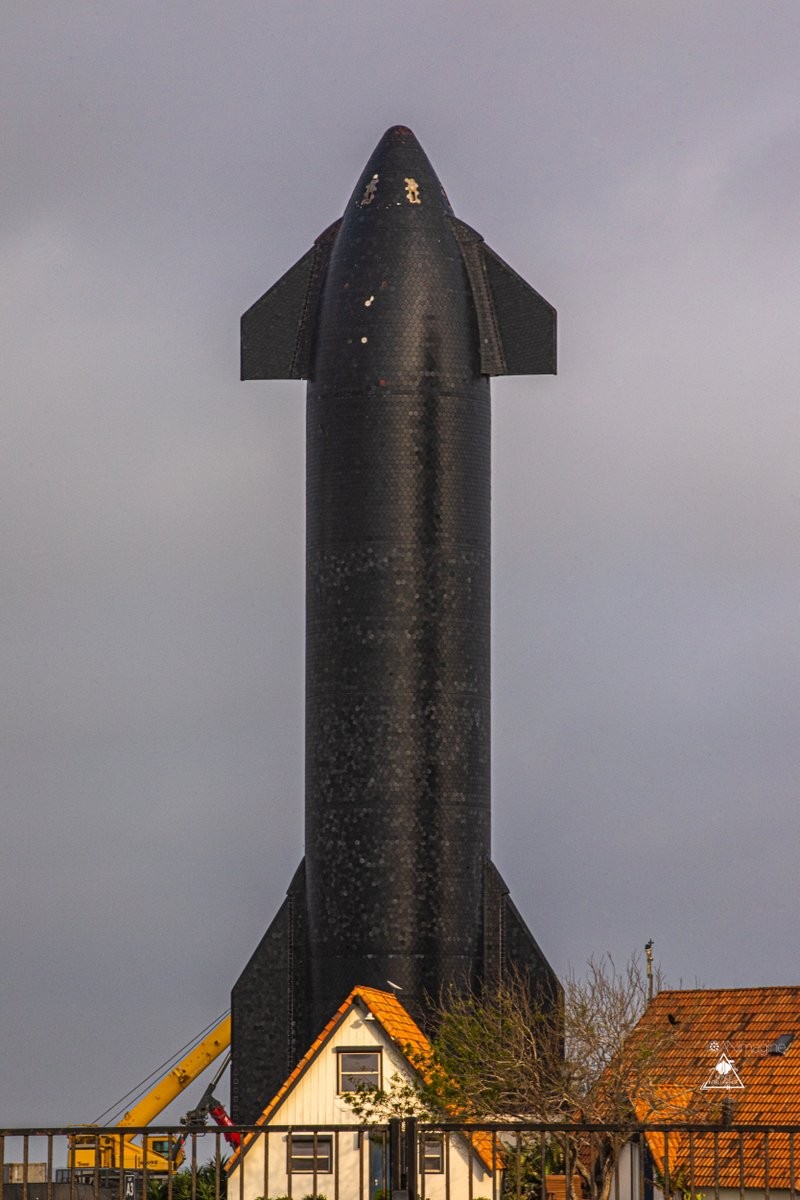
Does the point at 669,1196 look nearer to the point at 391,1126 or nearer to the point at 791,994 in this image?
the point at 391,1126

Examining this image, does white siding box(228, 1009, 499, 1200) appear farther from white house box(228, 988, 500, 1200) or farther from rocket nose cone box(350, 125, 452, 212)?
Result: rocket nose cone box(350, 125, 452, 212)

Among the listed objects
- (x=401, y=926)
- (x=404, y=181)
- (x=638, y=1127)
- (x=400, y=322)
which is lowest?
(x=638, y=1127)

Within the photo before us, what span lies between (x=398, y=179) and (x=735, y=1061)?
17314 mm

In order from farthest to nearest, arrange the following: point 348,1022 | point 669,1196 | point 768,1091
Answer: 1. point 768,1091
2. point 348,1022
3. point 669,1196

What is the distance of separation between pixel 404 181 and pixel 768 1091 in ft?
57.3

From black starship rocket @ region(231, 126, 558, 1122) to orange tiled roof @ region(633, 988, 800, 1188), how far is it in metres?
4.00

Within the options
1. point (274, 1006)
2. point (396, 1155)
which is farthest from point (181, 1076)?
point (396, 1155)

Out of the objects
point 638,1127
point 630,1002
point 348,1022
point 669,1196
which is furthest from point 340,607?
point 638,1127

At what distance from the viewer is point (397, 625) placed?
125 ft

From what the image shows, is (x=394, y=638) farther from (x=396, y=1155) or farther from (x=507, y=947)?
(x=396, y=1155)

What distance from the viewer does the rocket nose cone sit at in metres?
39.6

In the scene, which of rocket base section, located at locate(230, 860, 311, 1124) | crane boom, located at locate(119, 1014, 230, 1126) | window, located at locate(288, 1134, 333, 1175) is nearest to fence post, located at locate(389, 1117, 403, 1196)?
window, located at locate(288, 1134, 333, 1175)

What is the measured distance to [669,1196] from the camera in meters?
22.3

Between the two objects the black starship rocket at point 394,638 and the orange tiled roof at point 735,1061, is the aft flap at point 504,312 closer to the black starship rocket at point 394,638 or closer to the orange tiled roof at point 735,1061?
the black starship rocket at point 394,638
